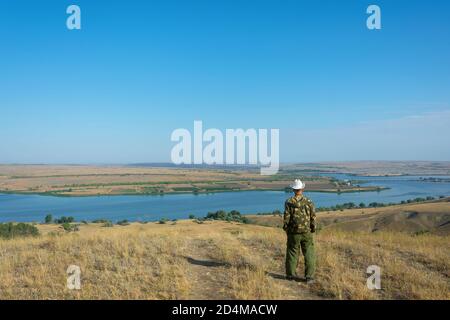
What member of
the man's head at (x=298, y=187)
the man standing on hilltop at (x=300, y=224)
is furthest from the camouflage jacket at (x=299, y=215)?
the man's head at (x=298, y=187)

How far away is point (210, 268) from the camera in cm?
891

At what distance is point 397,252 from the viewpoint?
10.6 metres

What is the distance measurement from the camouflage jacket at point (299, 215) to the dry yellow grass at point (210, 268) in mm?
1062

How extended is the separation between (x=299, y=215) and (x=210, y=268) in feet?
8.27

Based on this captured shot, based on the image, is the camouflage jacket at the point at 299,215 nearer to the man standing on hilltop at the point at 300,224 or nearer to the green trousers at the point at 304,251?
the man standing on hilltop at the point at 300,224

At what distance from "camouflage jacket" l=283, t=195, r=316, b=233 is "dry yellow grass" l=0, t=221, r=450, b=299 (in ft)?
3.48

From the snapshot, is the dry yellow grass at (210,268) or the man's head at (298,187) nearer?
the dry yellow grass at (210,268)

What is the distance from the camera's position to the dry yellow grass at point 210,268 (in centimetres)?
702

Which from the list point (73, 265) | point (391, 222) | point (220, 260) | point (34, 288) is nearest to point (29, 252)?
point (73, 265)

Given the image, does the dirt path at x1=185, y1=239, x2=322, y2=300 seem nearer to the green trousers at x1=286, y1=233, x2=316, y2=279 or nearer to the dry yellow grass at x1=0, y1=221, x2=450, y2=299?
the dry yellow grass at x1=0, y1=221, x2=450, y2=299

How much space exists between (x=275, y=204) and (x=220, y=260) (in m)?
78.9

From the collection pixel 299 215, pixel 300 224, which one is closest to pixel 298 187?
pixel 299 215
